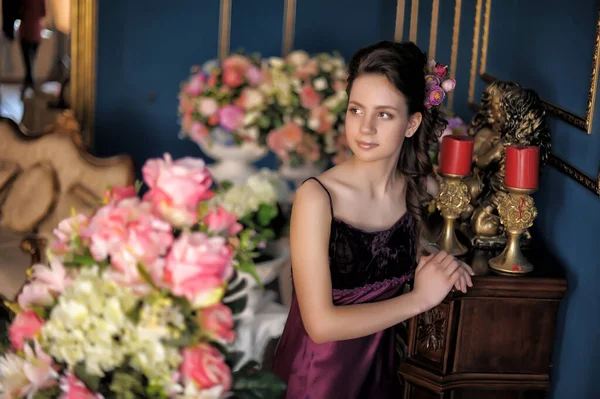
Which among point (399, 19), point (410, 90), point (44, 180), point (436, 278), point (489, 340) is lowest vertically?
point (44, 180)

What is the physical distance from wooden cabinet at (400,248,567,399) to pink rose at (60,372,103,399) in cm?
126

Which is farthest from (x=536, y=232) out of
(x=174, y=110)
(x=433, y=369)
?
(x=174, y=110)

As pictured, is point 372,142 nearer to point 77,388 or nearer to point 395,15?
point 77,388

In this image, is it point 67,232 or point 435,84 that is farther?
point 435,84

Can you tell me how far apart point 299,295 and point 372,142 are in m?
0.41

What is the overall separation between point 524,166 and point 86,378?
4.93 ft

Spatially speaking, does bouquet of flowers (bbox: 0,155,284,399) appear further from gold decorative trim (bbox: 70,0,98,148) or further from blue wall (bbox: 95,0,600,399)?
gold decorative trim (bbox: 70,0,98,148)

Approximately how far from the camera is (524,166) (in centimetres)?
223

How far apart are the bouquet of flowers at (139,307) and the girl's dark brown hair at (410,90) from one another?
0.93 m

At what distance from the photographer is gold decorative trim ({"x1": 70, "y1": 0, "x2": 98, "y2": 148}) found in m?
4.84

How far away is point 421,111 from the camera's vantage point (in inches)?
81.9

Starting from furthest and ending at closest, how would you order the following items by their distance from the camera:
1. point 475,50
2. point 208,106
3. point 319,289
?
point 208,106, point 475,50, point 319,289

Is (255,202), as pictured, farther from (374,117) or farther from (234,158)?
(234,158)

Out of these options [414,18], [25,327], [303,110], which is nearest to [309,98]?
[303,110]
